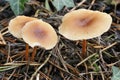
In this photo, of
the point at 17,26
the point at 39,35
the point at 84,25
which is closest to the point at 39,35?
the point at 39,35

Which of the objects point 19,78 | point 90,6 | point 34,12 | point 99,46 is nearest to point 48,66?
point 19,78

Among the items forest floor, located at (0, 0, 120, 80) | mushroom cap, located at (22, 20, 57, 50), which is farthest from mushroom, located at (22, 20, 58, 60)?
forest floor, located at (0, 0, 120, 80)

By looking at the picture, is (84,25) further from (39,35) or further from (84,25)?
(39,35)

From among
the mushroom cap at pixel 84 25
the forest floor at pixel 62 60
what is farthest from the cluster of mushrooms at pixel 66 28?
the forest floor at pixel 62 60

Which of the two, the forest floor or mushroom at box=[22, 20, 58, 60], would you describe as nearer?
mushroom at box=[22, 20, 58, 60]

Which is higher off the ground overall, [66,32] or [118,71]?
[66,32]

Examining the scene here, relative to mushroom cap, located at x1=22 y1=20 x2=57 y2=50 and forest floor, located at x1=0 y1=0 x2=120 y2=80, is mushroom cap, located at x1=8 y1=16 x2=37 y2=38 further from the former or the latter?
forest floor, located at x1=0 y1=0 x2=120 y2=80

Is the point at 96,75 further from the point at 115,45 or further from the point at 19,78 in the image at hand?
the point at 19,78

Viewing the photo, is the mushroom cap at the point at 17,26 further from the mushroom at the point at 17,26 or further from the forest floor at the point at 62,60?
the forest floor at the point at 62,60
